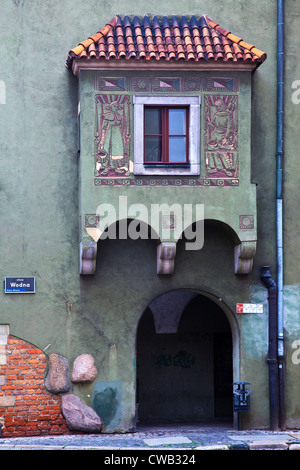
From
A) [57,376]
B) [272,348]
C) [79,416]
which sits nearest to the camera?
[79,416]

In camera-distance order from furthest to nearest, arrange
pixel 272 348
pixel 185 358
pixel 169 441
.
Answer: pixel 185 358
pixel 272 348
pixel 169 441

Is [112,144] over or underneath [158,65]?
underneath

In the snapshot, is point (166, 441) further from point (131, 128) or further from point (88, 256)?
point (131, 128)

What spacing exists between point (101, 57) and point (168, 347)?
24.8ft

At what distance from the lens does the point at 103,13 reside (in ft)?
54.7

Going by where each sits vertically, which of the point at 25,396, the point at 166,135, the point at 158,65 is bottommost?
the point at 25,396

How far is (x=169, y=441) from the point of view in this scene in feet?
49.3

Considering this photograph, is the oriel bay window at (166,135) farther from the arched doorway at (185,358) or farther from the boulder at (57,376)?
the arched doorway at (185,358)

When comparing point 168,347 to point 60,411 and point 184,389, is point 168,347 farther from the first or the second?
point 60,411

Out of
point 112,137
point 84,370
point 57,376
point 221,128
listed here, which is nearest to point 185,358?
point 84,370

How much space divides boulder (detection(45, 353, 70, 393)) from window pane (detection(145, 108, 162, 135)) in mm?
4544

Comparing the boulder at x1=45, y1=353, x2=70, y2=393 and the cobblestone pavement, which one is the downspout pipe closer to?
the cobblestone pavement

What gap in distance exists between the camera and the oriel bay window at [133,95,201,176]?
15.9 metres

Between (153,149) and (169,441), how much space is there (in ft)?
17.3
